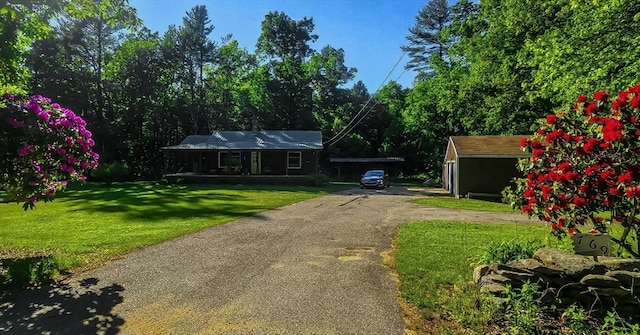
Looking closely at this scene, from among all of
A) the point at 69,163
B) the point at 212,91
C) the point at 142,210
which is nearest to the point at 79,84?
the point at 212,91

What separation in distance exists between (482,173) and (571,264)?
18624 mm

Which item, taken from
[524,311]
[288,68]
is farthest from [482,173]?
[288,68]

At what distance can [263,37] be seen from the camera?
49.2 m

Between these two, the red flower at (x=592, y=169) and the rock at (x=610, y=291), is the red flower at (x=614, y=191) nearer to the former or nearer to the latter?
the red flower at (x=592, y=169)

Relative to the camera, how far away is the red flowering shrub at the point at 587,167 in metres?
4.09

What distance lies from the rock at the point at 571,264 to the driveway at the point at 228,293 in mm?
1831

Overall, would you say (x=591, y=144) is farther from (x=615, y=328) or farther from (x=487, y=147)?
(x=487, y=147)

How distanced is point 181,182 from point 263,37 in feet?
90.7

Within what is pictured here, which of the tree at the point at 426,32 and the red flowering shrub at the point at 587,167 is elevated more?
the tree at the point at 426,32

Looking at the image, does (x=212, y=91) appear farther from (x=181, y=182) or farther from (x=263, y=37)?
(x=181, y=182)

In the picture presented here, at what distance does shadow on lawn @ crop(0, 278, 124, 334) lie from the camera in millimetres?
3797

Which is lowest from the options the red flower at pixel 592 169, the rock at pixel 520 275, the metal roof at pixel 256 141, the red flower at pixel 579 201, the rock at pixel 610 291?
the rock at pixel 610 291

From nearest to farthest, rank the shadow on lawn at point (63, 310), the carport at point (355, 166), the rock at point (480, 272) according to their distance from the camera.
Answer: the shadow on lawn at point (63, 310), the rock at point (480, 272), the carport at point (355, 166)

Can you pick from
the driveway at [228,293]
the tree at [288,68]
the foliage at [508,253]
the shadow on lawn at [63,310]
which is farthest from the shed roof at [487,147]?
the tree at [288,68]
